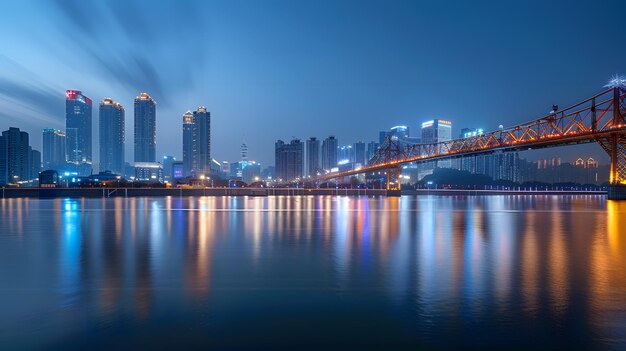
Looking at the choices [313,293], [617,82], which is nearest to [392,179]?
[617,82]

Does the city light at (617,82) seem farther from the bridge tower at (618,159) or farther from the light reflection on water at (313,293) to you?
the light reflection on water at (313,293)

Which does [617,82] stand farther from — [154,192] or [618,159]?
[154,192]

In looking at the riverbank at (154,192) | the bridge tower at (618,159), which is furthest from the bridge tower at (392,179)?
the bridge tower at (618,159)

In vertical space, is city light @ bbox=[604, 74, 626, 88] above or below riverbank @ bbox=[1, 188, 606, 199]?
above

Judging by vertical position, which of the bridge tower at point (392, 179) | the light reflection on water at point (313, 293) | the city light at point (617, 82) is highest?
the city light at point (617, 82)

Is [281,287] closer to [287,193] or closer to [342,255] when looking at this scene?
[342,255]

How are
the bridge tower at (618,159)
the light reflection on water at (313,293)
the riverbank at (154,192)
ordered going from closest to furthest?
the light reflection on water at (313,293), the bridge tower at (618,159), the riverbank at (154,192)

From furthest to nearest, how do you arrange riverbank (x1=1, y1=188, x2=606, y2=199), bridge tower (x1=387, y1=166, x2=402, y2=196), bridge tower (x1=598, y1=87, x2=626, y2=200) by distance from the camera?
bridge tower (x1=387, y1=166, x2=402, y2=196), riverbank (x1=1, y1=188, x2=606, y2=199), bridge tower (x1=598, y1=87, x2=626, y2=200)

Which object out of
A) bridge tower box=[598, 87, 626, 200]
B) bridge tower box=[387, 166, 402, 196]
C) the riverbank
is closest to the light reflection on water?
bridge tower box=[598, 87, 626, 200]

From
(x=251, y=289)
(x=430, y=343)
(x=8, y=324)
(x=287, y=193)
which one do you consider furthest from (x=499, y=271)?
(x=287, y=193)

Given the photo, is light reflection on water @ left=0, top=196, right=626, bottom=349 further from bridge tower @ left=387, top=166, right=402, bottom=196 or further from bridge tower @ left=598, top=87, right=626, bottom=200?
bridge tower @ left=387, top=166, right=402, bottom=196

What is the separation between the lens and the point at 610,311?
6262 millimetres

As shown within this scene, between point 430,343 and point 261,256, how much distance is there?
6978 millimetres

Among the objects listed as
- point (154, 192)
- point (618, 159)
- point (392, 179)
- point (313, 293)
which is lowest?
point (313, 293)
